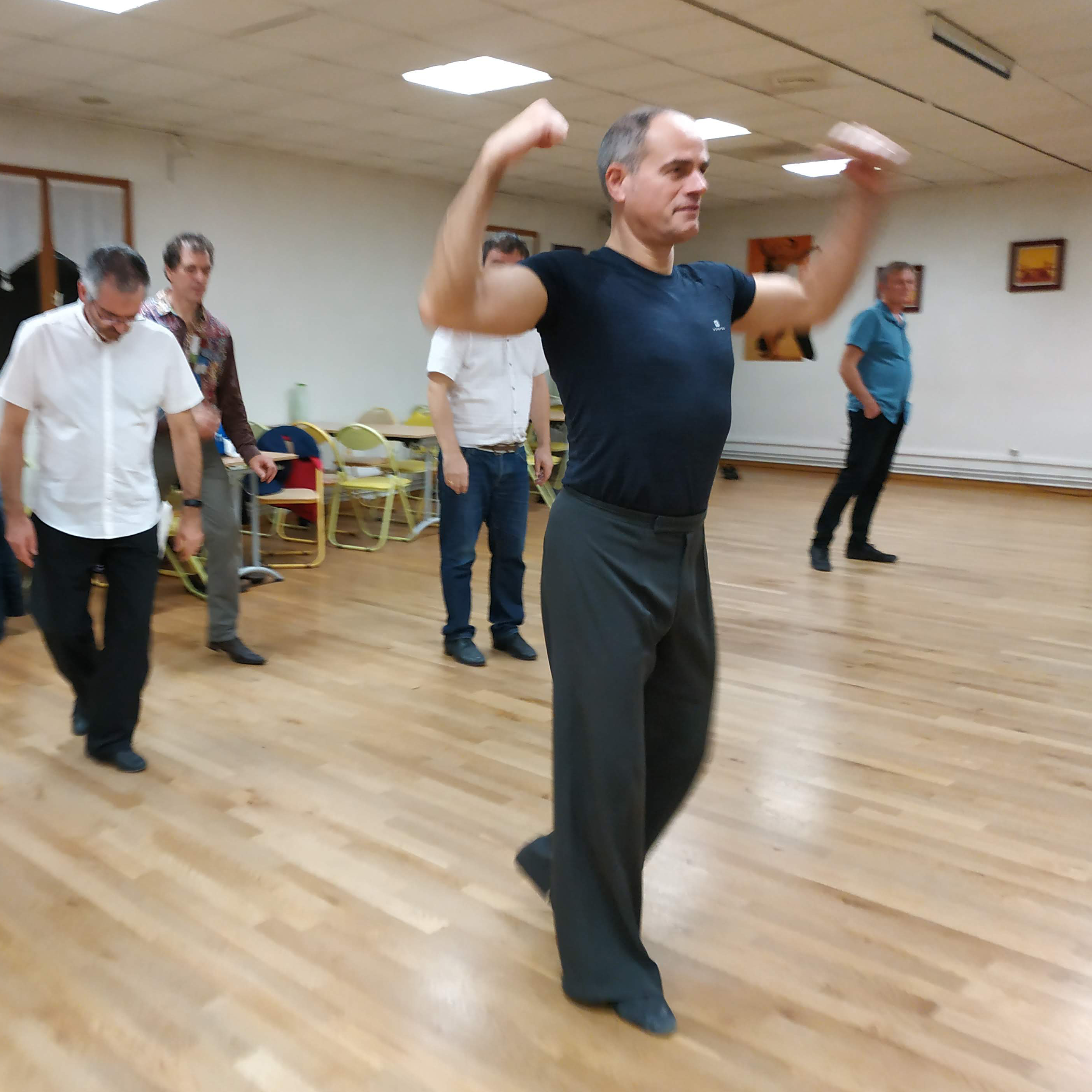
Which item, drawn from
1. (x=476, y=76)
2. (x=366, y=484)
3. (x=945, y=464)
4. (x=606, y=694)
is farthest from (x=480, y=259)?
(x=945, y=464)

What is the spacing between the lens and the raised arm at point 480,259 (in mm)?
1543

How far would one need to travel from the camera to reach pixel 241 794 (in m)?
3.00

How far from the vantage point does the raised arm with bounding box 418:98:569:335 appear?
1.54 m

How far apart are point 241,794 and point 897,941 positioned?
5.71ft

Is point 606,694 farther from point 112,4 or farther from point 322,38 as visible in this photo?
point 322,38

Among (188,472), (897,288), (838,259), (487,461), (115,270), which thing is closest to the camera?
(838,259)

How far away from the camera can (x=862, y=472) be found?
6.18 meters

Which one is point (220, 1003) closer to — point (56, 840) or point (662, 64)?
point (56, 840)

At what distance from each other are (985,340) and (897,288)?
5.47 metres

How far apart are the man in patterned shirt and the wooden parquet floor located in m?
0.25

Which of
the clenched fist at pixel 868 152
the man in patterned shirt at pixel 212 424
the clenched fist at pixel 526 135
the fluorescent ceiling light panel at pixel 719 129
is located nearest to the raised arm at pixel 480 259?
the clenched fist at pixel 526 135

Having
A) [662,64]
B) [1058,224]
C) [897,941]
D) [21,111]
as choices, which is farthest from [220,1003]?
[1058,224]

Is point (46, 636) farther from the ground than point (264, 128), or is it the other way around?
point (264, 128)

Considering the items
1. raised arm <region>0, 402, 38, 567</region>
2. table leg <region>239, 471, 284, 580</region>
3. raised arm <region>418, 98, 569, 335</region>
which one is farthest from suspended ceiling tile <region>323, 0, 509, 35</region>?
raised arm <region>418, 98, 569, 335</region>
